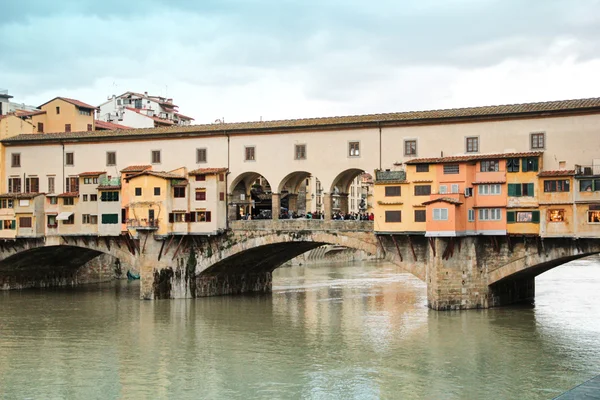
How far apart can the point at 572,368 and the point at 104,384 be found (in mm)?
14317

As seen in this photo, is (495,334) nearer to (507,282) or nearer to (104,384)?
(507,282)

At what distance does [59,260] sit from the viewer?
55156mm

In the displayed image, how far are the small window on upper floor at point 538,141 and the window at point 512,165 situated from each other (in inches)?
42.1

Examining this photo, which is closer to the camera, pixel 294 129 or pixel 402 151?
pixel 402 151

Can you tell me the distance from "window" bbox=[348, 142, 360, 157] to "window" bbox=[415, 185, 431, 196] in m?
4.00

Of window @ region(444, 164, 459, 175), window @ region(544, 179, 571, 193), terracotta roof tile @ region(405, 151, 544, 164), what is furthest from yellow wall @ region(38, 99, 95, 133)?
window @ region(544, 179, 571, 193)

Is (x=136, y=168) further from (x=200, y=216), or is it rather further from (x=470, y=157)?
(x=470, y=157)

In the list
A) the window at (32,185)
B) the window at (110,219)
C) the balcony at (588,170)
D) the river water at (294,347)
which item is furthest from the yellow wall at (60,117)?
the balcony at (588,170)

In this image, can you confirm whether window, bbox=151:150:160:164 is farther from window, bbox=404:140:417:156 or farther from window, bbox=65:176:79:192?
window, bbox=404:140:417:156

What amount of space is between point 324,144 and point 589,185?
1280 centimetres

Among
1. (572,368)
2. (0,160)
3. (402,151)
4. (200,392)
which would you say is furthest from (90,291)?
(572,368)

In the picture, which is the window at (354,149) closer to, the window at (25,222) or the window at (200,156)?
the window at (200,156)

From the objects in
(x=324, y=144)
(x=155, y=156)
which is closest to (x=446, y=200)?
(x=324, y=144)

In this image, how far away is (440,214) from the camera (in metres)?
37.8
